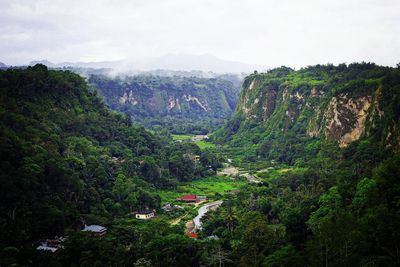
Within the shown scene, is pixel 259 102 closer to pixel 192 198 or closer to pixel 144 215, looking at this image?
pixel 192 198

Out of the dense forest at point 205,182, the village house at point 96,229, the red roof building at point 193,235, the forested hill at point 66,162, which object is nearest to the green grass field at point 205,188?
the dense forest at point 205,182

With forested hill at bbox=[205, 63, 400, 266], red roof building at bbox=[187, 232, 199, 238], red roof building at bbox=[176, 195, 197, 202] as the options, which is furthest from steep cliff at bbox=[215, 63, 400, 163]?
red roof building at bbox=[176, 195, 197, 202]

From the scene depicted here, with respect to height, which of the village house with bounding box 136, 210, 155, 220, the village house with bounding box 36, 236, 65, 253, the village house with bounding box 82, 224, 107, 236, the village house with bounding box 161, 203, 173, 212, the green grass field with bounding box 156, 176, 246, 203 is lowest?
the green grass field with bounding box 156, 176, 246, 203

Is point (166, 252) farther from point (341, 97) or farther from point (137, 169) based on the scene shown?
point (341, 97)

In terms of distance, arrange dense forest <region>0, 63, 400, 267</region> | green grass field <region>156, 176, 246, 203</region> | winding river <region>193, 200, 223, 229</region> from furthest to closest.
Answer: green grass field <region>156, 176, 246, 203</region> → winding river <region>193, 200, 223, 229</region> → dense forest <region>0, 63, 400, 267</region>

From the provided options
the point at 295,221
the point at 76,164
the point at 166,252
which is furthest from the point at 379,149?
the point at 76,164

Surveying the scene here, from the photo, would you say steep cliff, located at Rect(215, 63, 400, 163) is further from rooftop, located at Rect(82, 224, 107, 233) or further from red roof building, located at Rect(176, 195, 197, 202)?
rooftop, located at Rect(82, 224, 107, 233)

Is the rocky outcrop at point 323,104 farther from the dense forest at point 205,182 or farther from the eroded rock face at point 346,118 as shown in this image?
the dense forest at point 205,182

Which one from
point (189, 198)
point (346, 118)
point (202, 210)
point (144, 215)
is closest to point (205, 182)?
point (189, 198)
